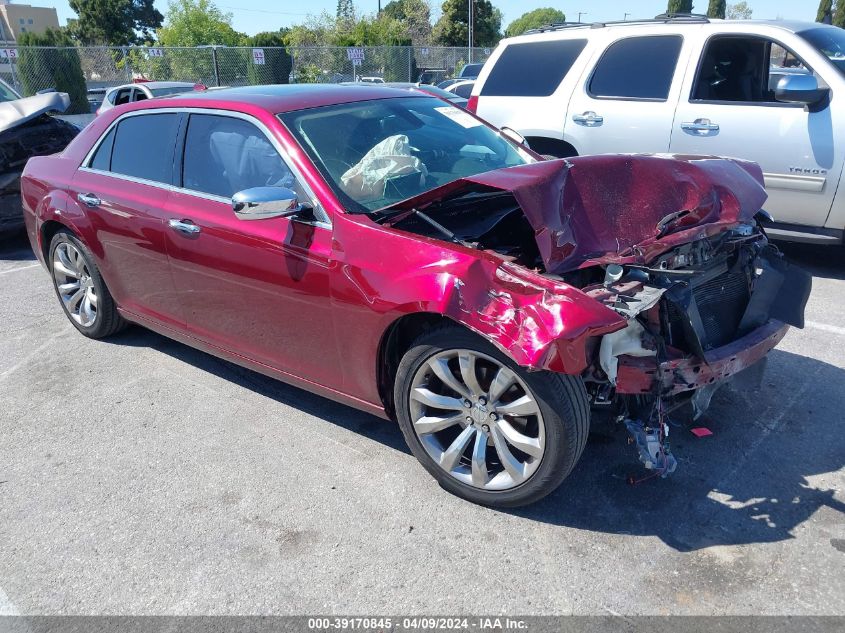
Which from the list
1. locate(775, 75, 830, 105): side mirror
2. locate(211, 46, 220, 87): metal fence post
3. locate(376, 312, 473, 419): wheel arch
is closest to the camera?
Answer: locate(376, 312, 473, 419): wheel arch

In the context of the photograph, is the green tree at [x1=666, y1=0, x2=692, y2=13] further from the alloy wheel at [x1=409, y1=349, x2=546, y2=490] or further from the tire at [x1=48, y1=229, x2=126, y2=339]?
the alloy wheel at [x1=409, y1=349, x2=546, y2=490]

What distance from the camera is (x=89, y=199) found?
14.6 ft

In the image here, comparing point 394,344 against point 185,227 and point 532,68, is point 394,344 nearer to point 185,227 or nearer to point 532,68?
point 185,227

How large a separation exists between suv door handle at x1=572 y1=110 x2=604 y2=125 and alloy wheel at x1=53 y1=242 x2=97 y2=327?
4.43 metres

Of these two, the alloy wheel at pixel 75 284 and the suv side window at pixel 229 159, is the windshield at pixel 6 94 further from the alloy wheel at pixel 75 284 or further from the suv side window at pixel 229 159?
the suv side window at pixel 229 159

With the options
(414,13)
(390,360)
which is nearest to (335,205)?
Answer: (390,360)

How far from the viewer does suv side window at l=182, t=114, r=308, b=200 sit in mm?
3518

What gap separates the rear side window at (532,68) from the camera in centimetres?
671

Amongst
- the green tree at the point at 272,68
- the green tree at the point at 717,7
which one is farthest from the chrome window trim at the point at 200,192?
the green tree at the point at 717,7

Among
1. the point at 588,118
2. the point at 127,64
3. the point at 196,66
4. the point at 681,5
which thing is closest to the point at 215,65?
the point at 196,66

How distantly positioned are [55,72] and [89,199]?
23082 mm

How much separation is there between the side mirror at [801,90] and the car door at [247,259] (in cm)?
408

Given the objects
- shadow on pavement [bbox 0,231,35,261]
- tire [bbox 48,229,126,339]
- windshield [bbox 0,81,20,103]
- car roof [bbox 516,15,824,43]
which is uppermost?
car roof [bbox 516,15,824,43]

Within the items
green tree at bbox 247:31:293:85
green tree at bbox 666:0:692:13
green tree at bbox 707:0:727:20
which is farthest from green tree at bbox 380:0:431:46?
green tree at bbox 247:31:293:85
